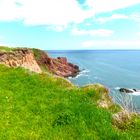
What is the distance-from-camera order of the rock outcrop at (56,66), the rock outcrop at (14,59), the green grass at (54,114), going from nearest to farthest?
the green grass at (54,114), the rock outcrop at (14,59), the rock outcrop at (56,66)

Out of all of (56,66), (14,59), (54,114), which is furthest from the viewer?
(56,66)

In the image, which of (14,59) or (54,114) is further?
(14,59)

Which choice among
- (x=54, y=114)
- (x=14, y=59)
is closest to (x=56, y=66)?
(x=14, y=59)

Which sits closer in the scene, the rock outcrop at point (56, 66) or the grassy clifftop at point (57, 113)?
the grassy clifftop at point (57, 113)

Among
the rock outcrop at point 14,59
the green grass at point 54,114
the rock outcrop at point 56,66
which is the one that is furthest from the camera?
the rock outcrop at point 56,66

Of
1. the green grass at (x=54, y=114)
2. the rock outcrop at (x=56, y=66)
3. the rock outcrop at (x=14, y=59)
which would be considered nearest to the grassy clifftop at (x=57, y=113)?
the green grass at (x=54, y=114)

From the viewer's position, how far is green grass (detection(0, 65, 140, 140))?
44.6 feet

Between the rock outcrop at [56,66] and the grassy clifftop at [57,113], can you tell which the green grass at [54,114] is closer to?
the grassy clifftop at [57,113]

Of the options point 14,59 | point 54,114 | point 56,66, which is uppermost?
point 54,114

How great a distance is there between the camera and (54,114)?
15750 mm

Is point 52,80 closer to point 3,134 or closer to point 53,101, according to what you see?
point 53,101

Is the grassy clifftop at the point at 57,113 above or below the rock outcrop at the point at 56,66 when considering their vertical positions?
above

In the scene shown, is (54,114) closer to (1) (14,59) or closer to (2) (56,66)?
(1) (14,59)

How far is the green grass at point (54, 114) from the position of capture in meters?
13.6
